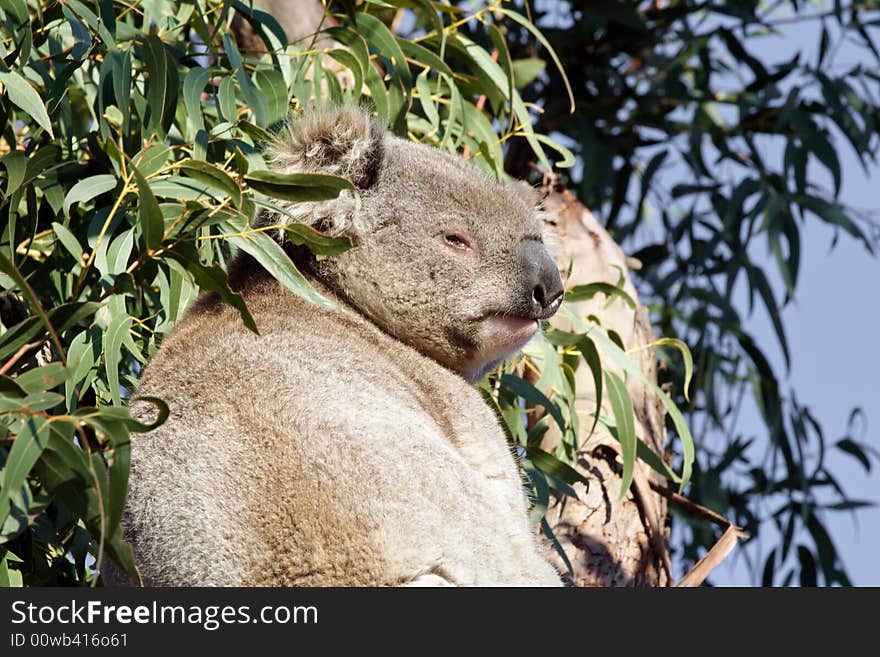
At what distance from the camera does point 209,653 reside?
172 cm

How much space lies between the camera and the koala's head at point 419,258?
246cm

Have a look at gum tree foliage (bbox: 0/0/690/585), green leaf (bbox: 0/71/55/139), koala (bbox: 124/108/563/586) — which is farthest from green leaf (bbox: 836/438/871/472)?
green leaf (bbox: 0/71/55/139)

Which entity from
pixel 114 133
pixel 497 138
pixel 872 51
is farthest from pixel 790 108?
pixel 114 133

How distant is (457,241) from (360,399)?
24.8 inches

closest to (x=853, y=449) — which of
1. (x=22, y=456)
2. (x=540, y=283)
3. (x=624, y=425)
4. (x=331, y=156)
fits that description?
(x=624, y=425)

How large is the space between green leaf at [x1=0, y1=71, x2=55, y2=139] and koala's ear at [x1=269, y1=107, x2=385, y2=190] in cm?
48

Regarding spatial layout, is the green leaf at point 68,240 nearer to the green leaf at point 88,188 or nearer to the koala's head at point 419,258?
the green leaf at point 88,188

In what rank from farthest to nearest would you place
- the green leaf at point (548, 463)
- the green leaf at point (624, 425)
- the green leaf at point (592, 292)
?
the green leaf at point (592, 292) < the green leaf at point (548, 463) < the green leaf at point (624, 425)

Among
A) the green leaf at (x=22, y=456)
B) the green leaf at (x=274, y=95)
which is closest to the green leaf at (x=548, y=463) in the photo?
the green leaf at (x=274, y=95)

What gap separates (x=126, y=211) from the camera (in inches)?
99.3

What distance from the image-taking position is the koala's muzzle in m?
2.46

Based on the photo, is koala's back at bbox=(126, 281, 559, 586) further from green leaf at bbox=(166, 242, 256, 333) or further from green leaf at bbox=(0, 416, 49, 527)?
green leaf at bbox=(0, 416, 49, 527)

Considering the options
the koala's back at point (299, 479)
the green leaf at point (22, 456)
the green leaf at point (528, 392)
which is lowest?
the green leaf at point (528, 392)

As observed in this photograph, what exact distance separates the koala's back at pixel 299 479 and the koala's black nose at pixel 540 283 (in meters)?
0.42
